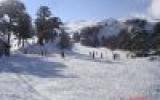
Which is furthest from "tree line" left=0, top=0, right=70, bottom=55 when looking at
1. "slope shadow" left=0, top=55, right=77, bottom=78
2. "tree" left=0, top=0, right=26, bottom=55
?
"slope shadow" left=0, top=55, right=77, bottom=78

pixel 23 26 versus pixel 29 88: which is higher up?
pixel 23 26

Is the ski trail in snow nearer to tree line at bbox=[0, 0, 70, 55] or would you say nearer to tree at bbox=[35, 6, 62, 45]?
tree line at bbox=[0, 0, 70, 55]

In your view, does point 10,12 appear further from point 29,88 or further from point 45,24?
point 29,88

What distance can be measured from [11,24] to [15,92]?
48023 millimetres

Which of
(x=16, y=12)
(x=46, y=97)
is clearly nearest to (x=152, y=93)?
(x=46, y=97)

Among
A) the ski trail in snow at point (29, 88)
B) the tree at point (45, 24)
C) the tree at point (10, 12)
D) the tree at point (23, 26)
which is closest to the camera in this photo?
the ski trail in snow at point (29, 88)

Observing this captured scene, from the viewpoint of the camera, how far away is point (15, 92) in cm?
2166

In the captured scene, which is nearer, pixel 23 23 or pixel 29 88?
pixel 29 88

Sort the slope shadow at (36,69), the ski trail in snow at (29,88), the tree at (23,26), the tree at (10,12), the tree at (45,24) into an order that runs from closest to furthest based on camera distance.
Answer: the ski trail in snow at (29,88), the slope shadow at (36,69), the tree at (10,12), the tree at (23,26), the tree at (45,24)

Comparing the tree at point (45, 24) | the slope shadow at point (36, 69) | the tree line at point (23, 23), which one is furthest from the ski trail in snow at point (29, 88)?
the tree at point (45, 24)

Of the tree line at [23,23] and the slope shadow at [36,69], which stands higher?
the tree line at [23,23]

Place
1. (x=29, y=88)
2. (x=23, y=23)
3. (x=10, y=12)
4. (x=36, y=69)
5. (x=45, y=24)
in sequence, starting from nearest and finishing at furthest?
(x=29, y=88) → (x=36, y=69) → (x=10, y=12) → (x=23, y=23) → (x=45, y=24)

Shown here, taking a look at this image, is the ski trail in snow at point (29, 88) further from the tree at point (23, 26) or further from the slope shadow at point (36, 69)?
the tree at point (23, 26)

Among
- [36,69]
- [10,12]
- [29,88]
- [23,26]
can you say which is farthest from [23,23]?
[29,88]
